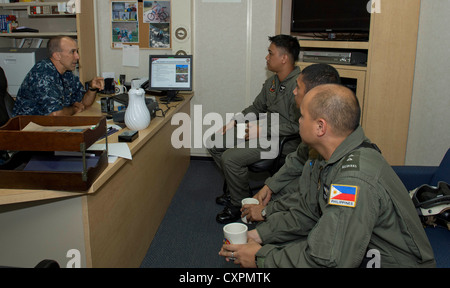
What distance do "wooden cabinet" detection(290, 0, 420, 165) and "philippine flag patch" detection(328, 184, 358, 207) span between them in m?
1.53

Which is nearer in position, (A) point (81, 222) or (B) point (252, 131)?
(A) point (81, 222)

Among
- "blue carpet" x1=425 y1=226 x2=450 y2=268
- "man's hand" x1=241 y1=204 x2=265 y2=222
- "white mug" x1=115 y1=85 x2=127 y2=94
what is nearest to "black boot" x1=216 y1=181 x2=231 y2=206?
"man's hand" x1=241 y1=204 x2=265 y2=222

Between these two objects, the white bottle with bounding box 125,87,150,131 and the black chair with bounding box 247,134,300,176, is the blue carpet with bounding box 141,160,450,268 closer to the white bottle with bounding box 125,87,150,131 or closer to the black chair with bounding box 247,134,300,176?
the black chair with bounding box 247,134,300,176

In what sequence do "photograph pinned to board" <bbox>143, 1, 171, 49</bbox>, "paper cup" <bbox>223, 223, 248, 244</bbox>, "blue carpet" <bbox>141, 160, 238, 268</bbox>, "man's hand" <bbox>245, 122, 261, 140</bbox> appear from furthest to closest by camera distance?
"photograph pinned to board" <bbox>143, 1, 171, 49</bbox>, "man's hand" <bbox>245, 122, 261, 140</bbox>, "blue carpet" <bbox>141, 160, 238, 268</bbox>, "paper cup" <bbox>223, 223, 248, 244</bbox>

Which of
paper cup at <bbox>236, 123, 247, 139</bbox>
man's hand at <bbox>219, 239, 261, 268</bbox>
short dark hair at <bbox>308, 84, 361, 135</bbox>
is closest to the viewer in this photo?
short dark hair at <bbox>308, 84, 361, 135</bbox>

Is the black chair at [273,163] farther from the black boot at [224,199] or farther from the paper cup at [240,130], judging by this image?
the black boot at [224,199]

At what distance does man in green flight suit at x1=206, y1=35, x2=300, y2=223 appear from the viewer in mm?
2848

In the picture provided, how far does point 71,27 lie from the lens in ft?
13.4

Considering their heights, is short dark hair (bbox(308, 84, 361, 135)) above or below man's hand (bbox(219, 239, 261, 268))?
above

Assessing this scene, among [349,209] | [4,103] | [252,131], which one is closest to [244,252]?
[349,209]

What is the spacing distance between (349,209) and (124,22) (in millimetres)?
3501

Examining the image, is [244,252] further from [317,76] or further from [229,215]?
[229,215]

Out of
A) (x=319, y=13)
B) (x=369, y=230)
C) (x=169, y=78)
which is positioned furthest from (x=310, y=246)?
(x=169, y=78)

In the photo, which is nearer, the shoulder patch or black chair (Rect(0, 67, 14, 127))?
the shoulder patch
